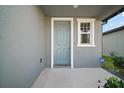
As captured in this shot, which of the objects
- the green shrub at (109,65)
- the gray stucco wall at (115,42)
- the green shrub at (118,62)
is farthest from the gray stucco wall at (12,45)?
the gray stucco wall at (115,42)

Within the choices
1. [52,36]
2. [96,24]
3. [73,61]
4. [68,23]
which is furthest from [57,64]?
[96,24]

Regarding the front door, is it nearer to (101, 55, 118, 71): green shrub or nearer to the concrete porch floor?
(101, 55, 118, 71): green shrub

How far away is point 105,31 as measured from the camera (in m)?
11.9

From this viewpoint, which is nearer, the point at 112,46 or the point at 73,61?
the point at 73,61

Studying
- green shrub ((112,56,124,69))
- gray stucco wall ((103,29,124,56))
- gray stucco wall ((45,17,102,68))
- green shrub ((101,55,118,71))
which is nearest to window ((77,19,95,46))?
gray stucco wall ((45,17,102,68))

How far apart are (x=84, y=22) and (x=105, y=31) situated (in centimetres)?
477

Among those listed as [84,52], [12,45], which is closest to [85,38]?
[84,52]

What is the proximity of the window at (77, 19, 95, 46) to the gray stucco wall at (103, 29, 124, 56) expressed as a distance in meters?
2.55

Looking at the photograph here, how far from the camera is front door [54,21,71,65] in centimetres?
778

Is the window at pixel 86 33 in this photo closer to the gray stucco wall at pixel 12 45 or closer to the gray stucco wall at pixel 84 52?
the gray stucco wall at pixel 84 52

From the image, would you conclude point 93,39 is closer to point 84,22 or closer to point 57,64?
point 84,22

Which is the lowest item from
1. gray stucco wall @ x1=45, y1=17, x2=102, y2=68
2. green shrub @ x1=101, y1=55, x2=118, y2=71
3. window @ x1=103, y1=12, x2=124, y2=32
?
green shrub @ x1=101, y1=55, x2=118, y2=71

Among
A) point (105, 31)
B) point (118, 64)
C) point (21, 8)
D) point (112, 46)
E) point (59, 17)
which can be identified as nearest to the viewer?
point (21, 8)

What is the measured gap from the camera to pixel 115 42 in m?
10.2
